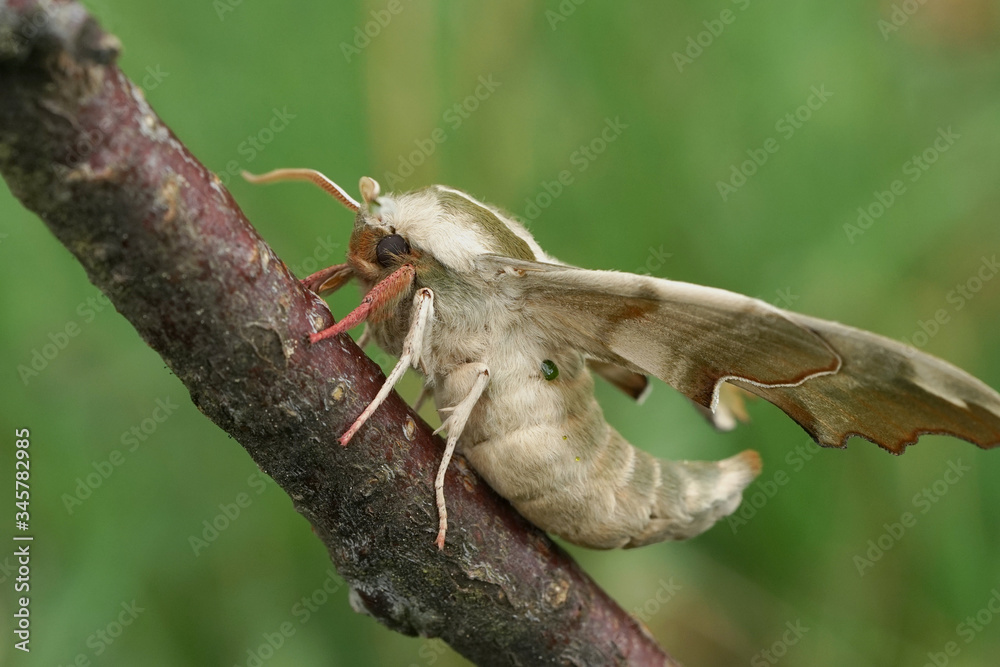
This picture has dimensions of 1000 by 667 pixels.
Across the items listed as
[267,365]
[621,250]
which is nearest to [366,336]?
[267,365]

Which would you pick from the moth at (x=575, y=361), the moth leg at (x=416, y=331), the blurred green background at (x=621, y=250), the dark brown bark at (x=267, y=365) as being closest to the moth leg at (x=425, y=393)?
the moth at (x=575, y=361)

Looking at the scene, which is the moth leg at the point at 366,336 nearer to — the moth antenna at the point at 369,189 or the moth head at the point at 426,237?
the moth head at the point at 426,237

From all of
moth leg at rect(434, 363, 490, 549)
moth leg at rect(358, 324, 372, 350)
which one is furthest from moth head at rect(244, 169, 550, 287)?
moth leg at rect(434, 363, 490, 549)

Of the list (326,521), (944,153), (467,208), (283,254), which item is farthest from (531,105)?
(326,521)

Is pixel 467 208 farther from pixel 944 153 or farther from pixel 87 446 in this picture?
pixel 944 153

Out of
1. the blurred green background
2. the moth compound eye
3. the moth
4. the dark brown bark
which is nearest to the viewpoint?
the dark brown bark

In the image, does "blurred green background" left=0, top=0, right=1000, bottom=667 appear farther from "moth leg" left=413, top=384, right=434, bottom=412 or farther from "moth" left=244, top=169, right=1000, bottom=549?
"moth" left=244, top=169, right=1000, bottom=549
